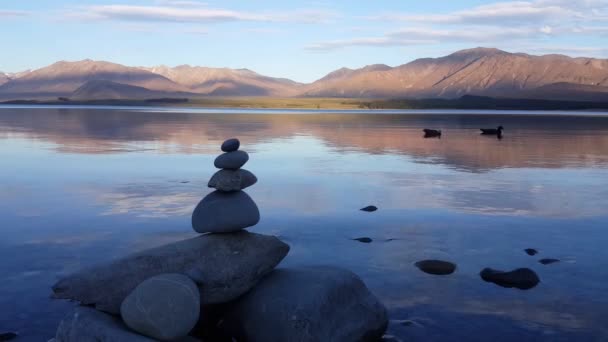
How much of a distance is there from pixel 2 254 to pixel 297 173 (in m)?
15.1

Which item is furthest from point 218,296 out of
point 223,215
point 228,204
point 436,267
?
point 436,267

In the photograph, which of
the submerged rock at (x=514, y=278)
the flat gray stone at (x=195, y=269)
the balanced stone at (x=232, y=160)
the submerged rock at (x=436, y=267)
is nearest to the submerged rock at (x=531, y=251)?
the submerged rock at (x=514, y=278)

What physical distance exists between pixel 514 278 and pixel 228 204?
17.9ft

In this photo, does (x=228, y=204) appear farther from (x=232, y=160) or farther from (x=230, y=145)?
(x=230, y=145)

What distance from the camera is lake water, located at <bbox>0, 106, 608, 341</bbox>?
1048cm

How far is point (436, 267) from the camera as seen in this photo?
12.8 metres

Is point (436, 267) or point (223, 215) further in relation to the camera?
point (436, 267)

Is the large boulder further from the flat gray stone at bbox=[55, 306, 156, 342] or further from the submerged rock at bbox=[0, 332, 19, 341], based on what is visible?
the submerged rock at bbox=[0, 332, 19, 341]

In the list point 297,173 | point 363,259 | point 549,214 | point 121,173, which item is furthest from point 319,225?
point 121,173

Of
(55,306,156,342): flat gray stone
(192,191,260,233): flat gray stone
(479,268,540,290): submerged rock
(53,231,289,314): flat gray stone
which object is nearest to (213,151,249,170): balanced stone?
(192,191,260,233): flat gray stone

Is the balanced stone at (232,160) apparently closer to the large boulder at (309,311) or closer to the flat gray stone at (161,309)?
the large boulder at (309,311)

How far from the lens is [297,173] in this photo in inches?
1067

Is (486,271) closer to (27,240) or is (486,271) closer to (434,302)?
(434,302)

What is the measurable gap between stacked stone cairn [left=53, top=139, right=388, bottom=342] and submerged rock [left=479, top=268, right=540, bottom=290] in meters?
3.24
